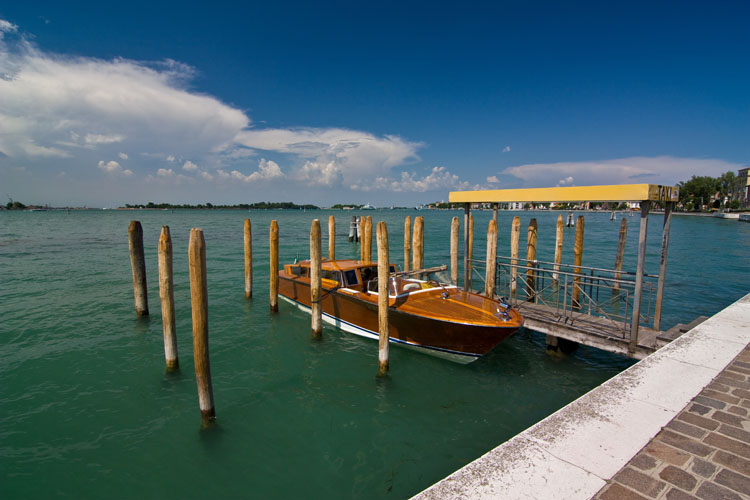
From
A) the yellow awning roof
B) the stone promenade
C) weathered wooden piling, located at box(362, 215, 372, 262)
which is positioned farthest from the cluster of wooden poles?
the stone promenade

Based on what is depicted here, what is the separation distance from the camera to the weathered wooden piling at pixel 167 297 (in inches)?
294

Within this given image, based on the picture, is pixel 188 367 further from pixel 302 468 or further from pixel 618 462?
pixel 618 462

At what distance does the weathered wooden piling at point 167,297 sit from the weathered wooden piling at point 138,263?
2710mm

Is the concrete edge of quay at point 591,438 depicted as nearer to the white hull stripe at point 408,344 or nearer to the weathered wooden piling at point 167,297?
the white hull stripe at point 408,344

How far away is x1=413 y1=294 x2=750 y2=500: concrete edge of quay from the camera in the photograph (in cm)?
298

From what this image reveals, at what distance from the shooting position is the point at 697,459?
3.31 meters

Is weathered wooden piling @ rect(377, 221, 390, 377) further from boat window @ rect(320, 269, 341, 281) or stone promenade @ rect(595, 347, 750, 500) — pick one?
stone promenade @ rect(595, 347, 750, 500)

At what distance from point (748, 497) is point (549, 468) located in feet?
4.88

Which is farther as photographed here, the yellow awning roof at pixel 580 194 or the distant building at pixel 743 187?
the distant building at pixel 743 187

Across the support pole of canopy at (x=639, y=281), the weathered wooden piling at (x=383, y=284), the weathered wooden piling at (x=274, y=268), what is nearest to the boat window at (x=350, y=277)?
the weathered wooden piling at (x=274, y=268)

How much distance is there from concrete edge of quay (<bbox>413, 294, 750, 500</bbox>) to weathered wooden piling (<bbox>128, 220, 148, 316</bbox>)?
33.9 ft

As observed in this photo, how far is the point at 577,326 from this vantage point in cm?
867

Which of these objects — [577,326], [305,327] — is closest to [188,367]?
[305,327]

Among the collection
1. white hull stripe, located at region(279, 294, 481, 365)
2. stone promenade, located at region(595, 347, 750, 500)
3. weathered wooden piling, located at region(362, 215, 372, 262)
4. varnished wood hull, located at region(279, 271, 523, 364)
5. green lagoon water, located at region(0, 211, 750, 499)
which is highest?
weathered wooden piling, located at region(362, 215, 372, 262)
